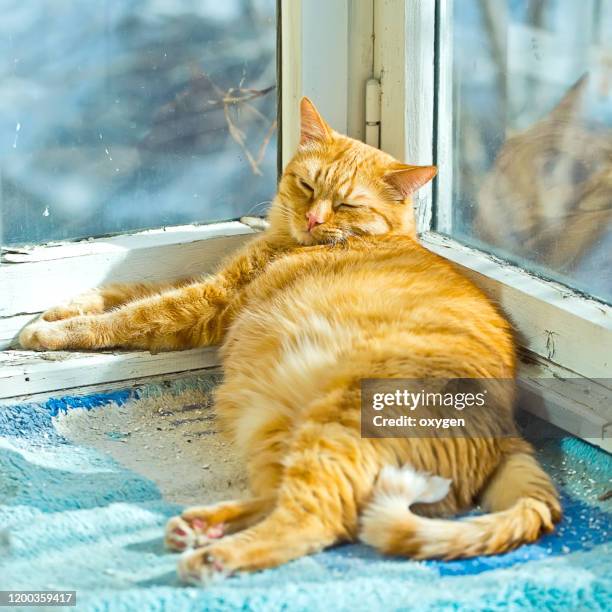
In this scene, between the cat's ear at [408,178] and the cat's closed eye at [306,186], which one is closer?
the cat's ear at [408,178]

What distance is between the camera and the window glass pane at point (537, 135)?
2119mm

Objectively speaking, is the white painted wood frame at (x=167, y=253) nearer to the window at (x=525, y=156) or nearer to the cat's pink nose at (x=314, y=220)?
the window at (x=525, y=156)

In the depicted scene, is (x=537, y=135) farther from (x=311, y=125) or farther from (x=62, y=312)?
(x=62, y=312)

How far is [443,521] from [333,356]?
0.43m

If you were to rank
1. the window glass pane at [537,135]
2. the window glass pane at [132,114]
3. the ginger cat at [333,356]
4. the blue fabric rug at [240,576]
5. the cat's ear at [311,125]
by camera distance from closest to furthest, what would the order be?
the blue fabric rug at [240,576], the ginger cat at [333,356], the window glass pane at [537,135], the window glass pane at [132,114], the cat's ear at [311,125]

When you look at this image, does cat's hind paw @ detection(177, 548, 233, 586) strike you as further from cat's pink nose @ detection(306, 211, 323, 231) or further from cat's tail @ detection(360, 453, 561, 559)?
cat's pink nose @ detection(306, 211, 323, 231)

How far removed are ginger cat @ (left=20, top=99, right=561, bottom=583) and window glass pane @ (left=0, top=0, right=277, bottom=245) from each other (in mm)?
190

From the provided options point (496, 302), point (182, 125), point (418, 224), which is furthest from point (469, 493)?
point (182, 125)

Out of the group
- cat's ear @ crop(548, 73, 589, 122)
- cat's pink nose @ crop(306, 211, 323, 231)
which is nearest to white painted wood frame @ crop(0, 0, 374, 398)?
cat's pink nose @ crop(306, 211, 323, 231)

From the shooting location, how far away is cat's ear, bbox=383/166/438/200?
2.43 m

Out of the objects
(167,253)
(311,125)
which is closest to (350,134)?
Answer: (311,125)

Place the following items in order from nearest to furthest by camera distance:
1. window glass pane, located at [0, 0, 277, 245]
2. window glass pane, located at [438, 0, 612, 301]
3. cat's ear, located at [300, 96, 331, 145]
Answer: window glass pane, located at [438, 0, 612, 301]
window glass pane, located at [0, 0, 277, 245]
cat's ear, located at [300, 96, 331, 145]

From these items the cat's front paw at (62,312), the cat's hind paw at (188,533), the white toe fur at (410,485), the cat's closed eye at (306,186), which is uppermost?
the cat's closed eye at (306,186)

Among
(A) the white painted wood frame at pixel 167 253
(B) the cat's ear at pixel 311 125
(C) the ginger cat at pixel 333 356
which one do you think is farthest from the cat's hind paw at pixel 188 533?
(B) the cat's ear at pixel 311 125
